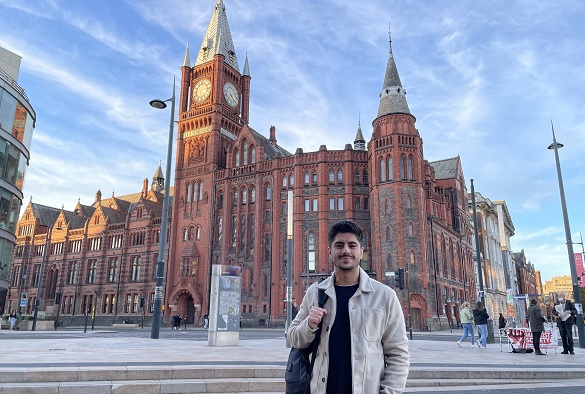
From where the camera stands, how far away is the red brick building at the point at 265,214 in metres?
43.7

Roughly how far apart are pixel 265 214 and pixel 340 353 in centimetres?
4809

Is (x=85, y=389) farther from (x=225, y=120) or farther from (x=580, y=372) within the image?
(x=225, y=120)

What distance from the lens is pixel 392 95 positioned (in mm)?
46594

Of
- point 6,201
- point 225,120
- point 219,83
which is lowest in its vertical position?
point 6,201

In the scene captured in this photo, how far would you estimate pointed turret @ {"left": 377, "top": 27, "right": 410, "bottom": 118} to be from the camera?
45625mm

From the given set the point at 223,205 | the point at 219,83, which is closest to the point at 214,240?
the point at 223,205

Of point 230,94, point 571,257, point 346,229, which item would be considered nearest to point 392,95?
point 230,94

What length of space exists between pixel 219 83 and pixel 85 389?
2141 inches

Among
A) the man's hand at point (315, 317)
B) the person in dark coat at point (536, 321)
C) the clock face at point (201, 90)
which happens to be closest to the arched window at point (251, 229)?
the clock face at point (201, 90)

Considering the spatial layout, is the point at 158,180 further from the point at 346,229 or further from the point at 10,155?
the point at 346,229

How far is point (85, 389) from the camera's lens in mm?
7445

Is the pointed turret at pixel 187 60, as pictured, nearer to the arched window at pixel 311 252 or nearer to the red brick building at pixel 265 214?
the red brick building at pixel 265 214

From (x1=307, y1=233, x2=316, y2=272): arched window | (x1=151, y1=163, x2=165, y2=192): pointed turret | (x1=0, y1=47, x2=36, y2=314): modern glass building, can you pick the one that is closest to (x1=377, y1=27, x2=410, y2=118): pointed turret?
(x1=307, y1=233, x2=316, y2=272): arched window

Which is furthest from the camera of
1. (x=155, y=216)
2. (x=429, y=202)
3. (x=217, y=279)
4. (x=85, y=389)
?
(x=155, y=216)
